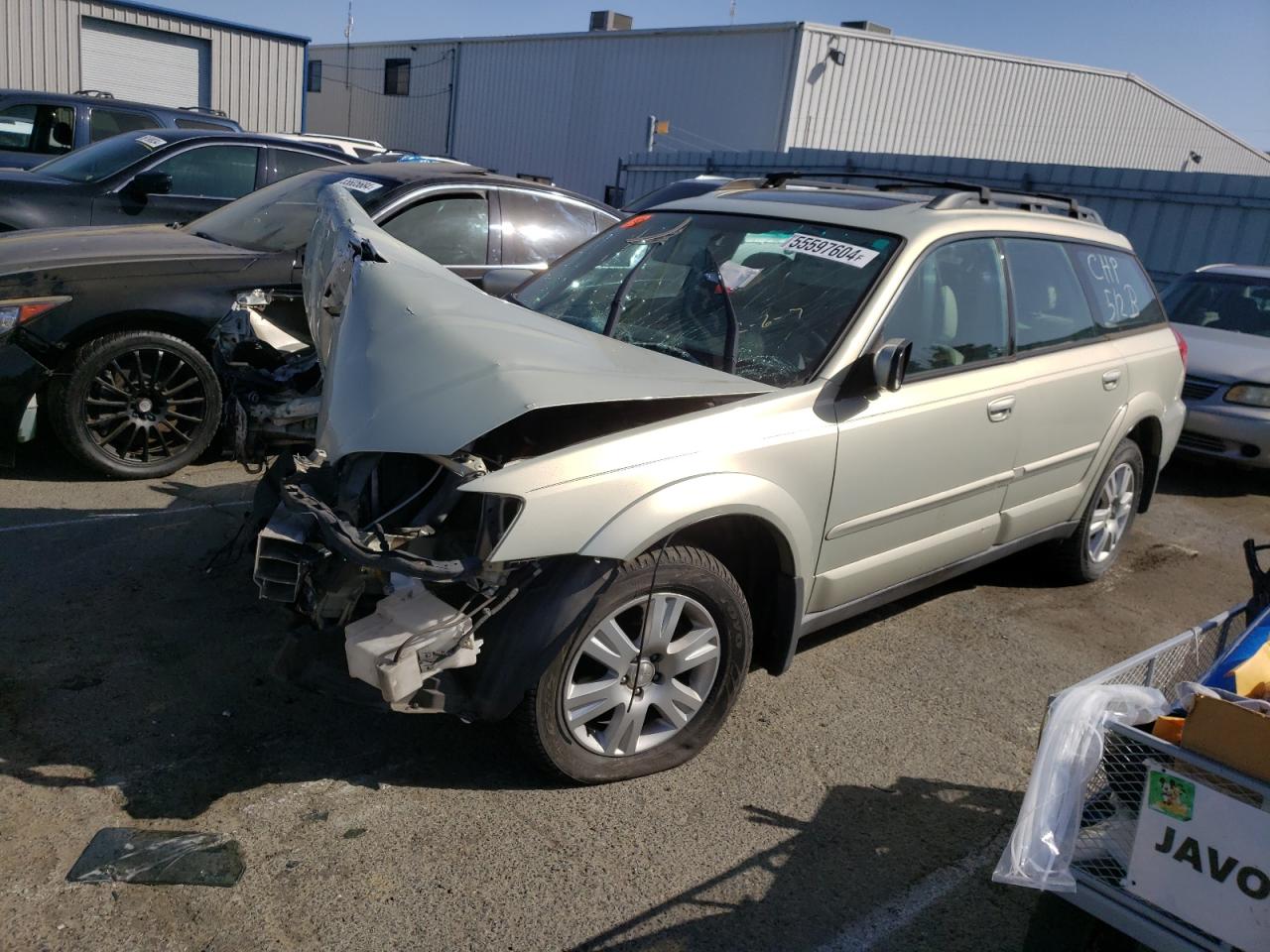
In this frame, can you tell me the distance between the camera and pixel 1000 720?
3850mm

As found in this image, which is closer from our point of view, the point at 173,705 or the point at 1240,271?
the point at 173,705

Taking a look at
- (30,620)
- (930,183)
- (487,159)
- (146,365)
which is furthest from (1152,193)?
(487,159)

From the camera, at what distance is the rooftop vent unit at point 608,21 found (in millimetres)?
27391

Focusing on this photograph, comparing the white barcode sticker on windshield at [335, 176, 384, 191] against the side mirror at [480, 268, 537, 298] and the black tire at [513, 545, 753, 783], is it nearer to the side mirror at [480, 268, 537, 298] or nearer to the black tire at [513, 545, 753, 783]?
the side mirror at [480, 268, 537, 298]

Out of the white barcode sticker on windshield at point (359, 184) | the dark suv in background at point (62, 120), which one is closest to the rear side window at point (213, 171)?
the white barcode sticker on windshield at point (359, 184)

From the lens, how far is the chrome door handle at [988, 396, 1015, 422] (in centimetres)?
400

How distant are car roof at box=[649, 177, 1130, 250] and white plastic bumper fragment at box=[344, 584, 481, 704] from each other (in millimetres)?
2205

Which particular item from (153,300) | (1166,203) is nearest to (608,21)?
(1166,203)

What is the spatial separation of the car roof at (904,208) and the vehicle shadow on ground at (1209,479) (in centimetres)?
349

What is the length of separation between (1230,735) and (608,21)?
1114 inches

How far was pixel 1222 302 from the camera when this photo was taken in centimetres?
874

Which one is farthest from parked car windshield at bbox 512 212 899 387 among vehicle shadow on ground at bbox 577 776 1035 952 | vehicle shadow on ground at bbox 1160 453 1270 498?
vehicle shadow on ground at bbox 1160 453 1270 498

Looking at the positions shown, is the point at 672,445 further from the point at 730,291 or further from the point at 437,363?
the point at 730,291

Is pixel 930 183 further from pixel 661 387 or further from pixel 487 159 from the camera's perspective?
pixel 487 159
